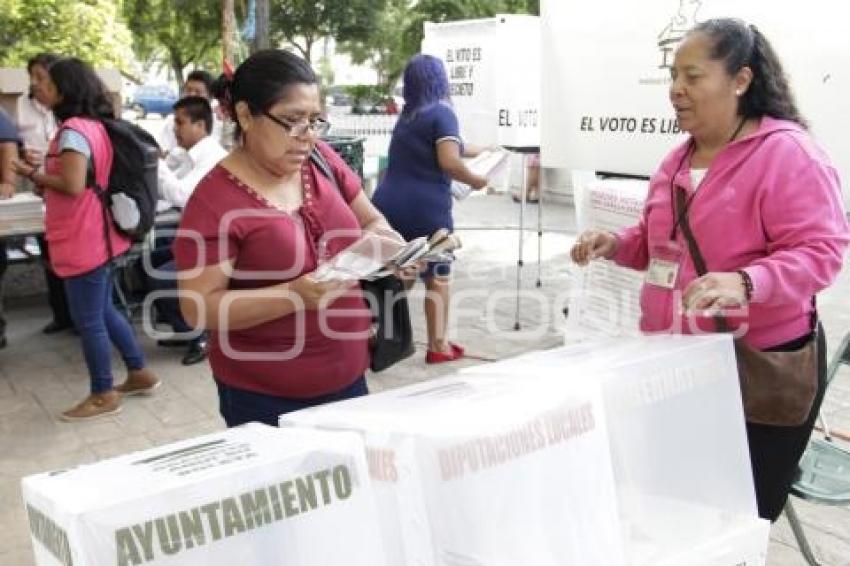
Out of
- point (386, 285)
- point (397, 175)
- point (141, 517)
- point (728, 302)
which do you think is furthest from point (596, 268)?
point (141, 517)

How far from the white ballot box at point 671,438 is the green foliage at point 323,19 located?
65.8 feet

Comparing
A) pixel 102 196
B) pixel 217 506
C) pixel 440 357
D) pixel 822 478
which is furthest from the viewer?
pixel 440 357

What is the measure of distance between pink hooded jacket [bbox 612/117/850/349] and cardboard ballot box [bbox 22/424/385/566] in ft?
3.29

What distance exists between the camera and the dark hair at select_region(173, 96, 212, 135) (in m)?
4.77

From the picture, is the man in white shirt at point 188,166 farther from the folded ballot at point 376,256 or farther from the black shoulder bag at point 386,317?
the folded ballot at point 376,256

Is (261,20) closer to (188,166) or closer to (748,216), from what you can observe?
(188,166)

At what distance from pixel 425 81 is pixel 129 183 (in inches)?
62.1

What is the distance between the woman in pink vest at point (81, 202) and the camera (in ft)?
11.3

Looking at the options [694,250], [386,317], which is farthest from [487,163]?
[694,250]

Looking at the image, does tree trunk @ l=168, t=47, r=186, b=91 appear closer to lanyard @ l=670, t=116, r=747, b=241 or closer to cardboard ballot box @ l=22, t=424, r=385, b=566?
lanyard @ l=670, t=116, r=747, b=241

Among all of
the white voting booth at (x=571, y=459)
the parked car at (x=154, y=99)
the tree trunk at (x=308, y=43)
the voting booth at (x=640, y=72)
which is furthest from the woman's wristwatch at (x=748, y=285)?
the parked car at (x=154, y=99)

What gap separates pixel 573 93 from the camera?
4055mm

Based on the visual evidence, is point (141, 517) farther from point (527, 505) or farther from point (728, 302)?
point (728, 302)

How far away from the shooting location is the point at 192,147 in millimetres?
4867
